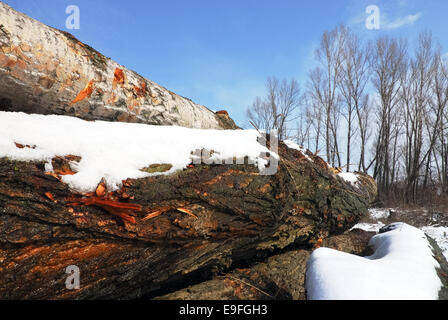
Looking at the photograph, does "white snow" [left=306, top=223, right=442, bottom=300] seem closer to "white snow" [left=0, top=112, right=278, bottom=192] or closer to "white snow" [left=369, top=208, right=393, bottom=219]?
"white snow" [left=0, top=112, right=278, bottom=192]

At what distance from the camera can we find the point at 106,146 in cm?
185

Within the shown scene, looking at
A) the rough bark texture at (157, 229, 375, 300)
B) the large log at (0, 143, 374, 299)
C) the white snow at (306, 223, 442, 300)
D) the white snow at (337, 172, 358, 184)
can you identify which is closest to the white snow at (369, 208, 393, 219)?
the white snow at (337, 172, 358, 184)

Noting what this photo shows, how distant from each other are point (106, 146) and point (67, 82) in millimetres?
807

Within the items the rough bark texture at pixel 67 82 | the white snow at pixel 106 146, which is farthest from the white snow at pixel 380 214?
the rough bark texture at pixel 67 82

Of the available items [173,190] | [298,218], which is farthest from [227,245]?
[298,218]

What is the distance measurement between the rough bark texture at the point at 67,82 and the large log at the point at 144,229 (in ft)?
2.72

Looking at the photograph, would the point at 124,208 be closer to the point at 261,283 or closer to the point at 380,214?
the point at 261,283

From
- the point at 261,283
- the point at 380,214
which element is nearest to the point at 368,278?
the point at 261,283

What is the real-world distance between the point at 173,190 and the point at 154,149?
0.40m

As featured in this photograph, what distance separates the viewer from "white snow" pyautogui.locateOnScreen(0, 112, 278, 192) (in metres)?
1.61

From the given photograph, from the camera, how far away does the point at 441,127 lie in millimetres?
15328

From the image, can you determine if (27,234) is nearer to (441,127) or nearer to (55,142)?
(55,142)

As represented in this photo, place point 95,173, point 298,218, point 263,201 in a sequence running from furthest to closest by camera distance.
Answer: point 298,218
point 263,201
point 95,173

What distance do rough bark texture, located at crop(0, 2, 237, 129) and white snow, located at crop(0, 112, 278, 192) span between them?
24cm
